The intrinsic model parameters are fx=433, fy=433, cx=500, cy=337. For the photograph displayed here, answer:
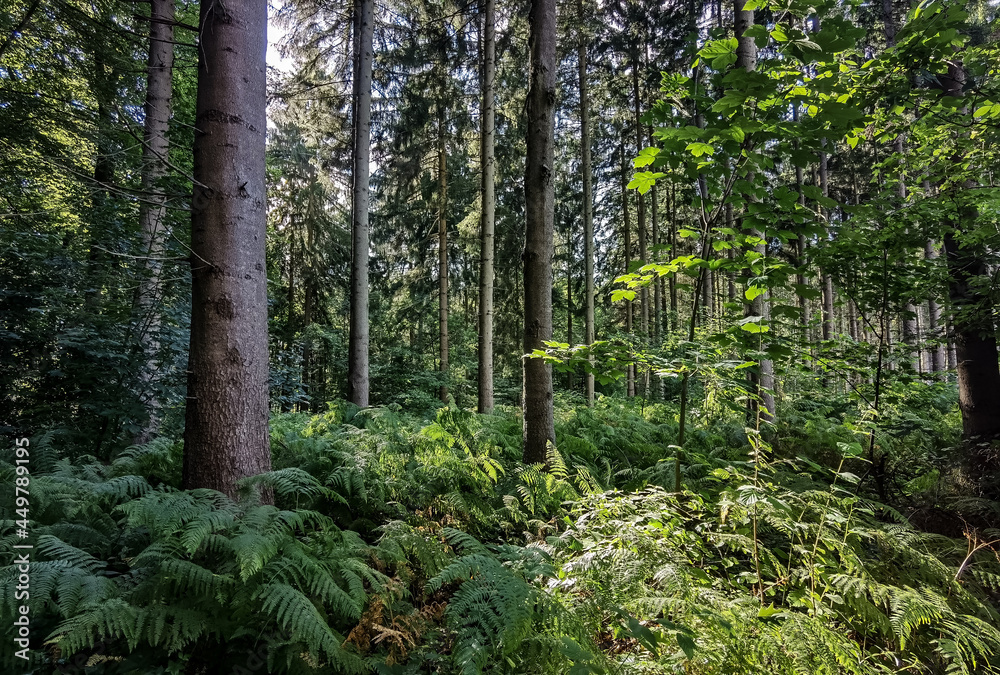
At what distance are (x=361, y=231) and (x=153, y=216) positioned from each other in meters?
3.23

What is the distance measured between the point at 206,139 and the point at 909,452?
8.76m

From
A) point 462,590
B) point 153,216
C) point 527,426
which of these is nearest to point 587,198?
point 527,426

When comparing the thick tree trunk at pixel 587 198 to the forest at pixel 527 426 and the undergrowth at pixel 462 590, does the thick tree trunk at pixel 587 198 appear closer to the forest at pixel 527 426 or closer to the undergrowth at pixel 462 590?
the forest at pixel 527 426

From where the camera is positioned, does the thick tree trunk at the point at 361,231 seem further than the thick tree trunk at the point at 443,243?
No

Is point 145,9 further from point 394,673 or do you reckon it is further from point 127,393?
A: point 394,673

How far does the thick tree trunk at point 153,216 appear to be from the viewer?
503 cm

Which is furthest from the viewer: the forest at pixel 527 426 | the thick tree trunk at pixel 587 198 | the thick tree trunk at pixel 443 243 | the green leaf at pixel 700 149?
the thick tree trunk at pixel 443 243

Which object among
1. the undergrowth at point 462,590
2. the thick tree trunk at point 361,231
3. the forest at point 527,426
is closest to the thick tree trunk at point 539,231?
the forest at point 527,426

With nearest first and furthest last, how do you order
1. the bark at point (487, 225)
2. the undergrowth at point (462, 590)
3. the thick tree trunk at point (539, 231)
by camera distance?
1. the undergrowth at point (462, 590)
2. the thick tree trunk at point (539, 231)
3. the bark at point (487, 225)

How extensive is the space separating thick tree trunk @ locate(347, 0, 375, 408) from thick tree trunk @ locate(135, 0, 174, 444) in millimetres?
2931

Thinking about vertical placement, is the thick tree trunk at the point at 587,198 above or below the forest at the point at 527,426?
above

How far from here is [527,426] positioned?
491 centimetres

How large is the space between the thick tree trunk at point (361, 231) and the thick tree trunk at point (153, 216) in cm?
293

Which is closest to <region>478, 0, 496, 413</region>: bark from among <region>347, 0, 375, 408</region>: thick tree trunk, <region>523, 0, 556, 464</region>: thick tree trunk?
<region>347, 0, 375, 408</region>: thick tree trunk
